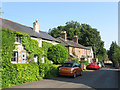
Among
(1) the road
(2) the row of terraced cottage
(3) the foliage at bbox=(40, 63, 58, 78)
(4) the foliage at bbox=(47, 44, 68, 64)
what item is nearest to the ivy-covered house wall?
(3) the foliage at bbox=(40, 63, 58, 78)

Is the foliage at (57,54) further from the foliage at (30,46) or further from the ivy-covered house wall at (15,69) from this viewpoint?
the ivy-covered house wall at (15,69)

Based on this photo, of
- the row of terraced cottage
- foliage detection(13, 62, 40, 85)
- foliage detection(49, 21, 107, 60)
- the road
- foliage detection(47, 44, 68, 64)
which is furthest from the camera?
foliage detection(49, 21, 107, 60)

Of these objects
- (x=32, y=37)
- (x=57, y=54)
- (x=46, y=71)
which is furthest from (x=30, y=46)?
(x=57, y=54)

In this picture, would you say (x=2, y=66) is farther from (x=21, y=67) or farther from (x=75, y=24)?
(x=75, y=24)

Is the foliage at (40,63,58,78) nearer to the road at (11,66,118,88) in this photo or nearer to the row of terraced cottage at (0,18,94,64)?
the road at (11,66,118,88)

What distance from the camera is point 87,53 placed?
47719mm

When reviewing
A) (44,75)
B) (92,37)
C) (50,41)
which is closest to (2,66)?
(44,75)

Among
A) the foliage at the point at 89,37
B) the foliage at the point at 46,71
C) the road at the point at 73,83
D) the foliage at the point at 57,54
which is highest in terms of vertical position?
the foliage at the point at 89,37

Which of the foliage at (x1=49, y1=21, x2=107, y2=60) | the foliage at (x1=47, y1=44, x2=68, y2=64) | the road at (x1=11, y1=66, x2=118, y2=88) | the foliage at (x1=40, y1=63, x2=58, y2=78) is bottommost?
the road at (x1=11, y1=66, x2=118, y2=88)

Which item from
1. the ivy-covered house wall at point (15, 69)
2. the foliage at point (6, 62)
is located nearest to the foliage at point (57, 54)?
the ivy-covered house wall at point (15, 69)

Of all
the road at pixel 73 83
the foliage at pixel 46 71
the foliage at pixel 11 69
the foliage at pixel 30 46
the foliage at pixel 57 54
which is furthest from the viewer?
the foliage at pixel 57 54

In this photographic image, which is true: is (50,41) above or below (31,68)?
above

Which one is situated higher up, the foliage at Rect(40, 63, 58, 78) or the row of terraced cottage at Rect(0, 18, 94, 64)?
the row of terraced cottage at Rect(0, 18, 94, 64)

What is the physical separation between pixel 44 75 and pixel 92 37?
45.4 metres
